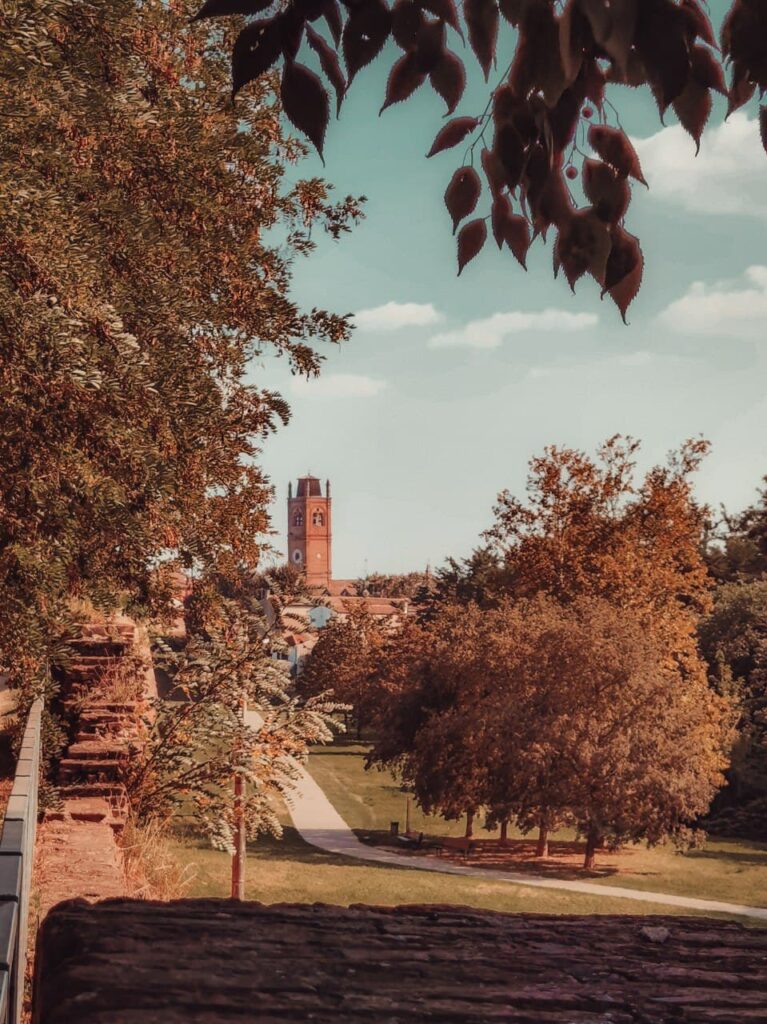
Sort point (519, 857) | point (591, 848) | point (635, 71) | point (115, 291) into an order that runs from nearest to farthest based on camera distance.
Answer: point (635, 71) → point (115, 291) → point (591, 848) → point (519, 857)

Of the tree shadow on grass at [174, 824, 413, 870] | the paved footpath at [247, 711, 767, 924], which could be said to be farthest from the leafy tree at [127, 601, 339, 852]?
the tree shadow on grass at [174, 824, 413, 870]

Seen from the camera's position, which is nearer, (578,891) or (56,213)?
(56,213)

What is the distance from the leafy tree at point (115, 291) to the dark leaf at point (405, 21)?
355cm

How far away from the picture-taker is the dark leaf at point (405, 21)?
2.51 metres

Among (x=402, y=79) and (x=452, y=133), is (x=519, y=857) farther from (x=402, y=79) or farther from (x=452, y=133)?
Answer: (x=402, y=79)

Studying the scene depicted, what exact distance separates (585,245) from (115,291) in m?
5.03

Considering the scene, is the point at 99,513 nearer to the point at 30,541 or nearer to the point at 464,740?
the point at 30,541

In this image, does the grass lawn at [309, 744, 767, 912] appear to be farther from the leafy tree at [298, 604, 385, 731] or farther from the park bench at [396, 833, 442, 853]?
the leafy tree at [298, 604, 385, 731]

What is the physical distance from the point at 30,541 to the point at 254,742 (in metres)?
4.14

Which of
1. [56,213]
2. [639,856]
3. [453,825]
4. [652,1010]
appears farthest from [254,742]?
[453,825]

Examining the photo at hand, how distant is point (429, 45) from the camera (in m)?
2.56

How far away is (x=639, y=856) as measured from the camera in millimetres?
34000

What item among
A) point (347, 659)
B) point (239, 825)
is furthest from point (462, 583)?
point (239, 825)

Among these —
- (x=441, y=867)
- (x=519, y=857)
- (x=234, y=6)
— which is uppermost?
(x=234, y=6)
